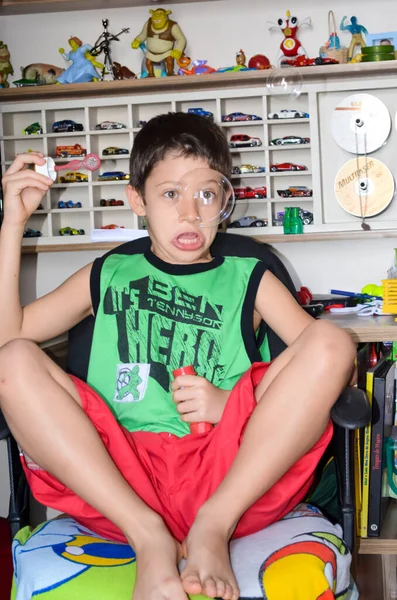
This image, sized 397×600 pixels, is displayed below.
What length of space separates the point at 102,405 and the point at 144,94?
1107 mm

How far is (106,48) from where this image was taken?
6.87ft

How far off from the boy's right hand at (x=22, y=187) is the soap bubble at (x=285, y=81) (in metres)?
0.73

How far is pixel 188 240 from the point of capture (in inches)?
56.2

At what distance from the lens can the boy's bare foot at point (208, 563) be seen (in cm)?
98

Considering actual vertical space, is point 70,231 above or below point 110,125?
below

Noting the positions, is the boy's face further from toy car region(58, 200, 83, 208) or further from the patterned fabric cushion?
toy car region(58, 200, 83, 208)

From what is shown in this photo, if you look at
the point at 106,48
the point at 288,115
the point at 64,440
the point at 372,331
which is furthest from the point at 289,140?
the point at 64,440

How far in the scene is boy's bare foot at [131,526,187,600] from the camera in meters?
0.98

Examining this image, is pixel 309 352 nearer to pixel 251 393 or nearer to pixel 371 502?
pixel 251 393

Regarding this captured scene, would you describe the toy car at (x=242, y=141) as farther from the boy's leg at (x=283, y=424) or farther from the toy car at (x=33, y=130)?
the boy's leg at (x=283, y=424)

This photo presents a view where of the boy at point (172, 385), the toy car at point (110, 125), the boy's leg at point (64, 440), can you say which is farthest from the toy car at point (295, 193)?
the boy's leg at point (64, 440)

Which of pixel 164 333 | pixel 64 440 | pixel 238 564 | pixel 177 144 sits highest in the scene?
pixel 177 144

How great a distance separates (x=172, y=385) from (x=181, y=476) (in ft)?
0.54

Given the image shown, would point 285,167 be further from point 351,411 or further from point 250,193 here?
point 351,411
